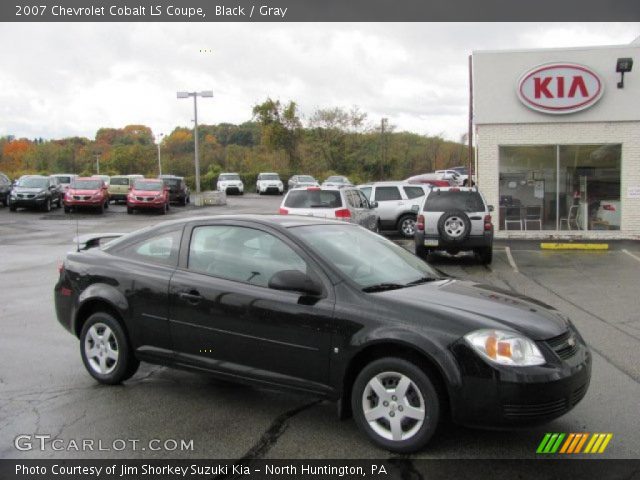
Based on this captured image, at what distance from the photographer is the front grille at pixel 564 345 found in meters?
4.30

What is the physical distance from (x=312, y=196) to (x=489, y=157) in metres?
7.56

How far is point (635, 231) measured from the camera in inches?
745

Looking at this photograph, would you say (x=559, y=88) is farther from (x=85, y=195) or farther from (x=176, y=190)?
(x=176, y=190)

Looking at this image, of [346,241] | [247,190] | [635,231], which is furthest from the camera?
[247,190]

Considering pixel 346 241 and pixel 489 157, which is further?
pixel 489 157

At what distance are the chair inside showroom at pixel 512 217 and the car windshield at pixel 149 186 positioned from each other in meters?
18.4

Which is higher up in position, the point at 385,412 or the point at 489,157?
the point at 489,157

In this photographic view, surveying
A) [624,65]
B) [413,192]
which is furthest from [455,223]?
[624,65]

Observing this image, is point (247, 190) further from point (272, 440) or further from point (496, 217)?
point (272, 440)

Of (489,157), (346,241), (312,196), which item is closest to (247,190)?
(489,157)

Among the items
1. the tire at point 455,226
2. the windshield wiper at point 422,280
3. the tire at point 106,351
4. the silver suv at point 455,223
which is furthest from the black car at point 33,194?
the windshield wiper at point 422,280

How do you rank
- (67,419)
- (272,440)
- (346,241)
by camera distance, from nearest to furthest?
1. (272,440)
2. (67,419)
3. (346,241)

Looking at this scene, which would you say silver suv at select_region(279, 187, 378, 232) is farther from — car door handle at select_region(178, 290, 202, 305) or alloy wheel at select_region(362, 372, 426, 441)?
alloy wheel at select_region(362, 372, 426, 441)

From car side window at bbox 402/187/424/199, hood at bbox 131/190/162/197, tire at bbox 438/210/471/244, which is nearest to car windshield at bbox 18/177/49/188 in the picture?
hood at bbox 131/190/162/197
